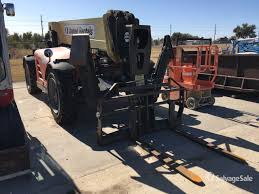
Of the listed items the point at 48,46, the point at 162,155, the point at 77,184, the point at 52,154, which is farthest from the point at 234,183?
the point at 48,46

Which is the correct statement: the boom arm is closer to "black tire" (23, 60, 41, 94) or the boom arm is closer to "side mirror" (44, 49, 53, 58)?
"side mirror" (44, 49, 53, 58)

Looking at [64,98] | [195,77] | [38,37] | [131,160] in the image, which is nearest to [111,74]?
[64,98]

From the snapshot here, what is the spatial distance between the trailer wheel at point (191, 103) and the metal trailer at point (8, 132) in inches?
180

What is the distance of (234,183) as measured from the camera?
A: 160 inches

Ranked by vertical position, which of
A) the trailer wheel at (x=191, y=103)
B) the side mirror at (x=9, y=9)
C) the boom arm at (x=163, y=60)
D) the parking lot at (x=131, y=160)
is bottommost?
the parking lot at (x=131, y=160)

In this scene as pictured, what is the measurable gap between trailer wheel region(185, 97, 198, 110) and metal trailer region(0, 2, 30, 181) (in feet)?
15.0

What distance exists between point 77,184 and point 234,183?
195 cm

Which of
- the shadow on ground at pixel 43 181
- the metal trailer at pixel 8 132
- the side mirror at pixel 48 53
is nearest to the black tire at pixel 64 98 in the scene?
the side mirror at pixel 48 53

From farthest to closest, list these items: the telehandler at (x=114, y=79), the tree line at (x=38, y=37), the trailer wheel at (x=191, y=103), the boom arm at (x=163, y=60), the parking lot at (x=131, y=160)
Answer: the tree line at (x=38, y=37)
the trailer wheel at (x=191, y=103)
the boom arm at (x=163, y=60)
the telehandler at (x=114, y=79)
the parking lot at (x=131, y=160)

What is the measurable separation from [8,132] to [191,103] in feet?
15.6

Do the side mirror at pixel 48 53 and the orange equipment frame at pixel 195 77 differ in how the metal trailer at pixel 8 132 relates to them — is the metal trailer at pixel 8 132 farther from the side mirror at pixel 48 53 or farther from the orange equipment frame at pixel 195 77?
the orange equipment frame at pixel 195 77

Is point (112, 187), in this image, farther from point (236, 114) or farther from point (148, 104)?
point (236, 114)

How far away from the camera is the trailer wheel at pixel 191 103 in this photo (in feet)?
25.0

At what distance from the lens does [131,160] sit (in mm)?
4746
